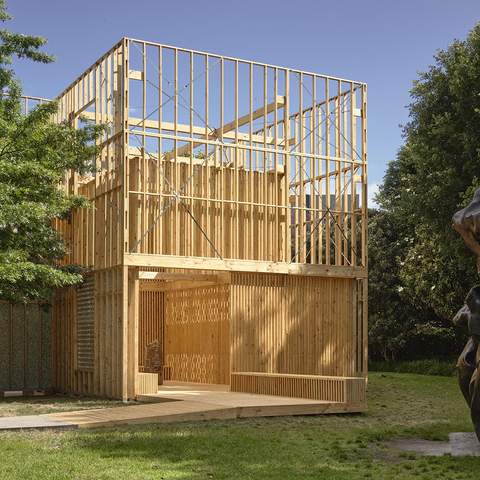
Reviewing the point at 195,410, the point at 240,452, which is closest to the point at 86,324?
the point at 195,410

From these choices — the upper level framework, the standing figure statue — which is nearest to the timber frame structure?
the upper level framework

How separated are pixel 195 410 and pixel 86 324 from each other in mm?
6990

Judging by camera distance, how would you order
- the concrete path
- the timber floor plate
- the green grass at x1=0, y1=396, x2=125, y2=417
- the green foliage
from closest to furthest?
the concrete path
the timber floor plate
the green grass at x1=0, y1=396, x2=125, y2=417
the green foliage

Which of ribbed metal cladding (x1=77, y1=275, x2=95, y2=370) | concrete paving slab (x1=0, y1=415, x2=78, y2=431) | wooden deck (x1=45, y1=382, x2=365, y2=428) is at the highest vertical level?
ribbed metal cladding (x1=77, y1=275, x2=95, y2=370)

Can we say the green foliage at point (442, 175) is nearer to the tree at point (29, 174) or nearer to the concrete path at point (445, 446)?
the tree at point (29, 174)

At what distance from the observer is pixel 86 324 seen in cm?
2031

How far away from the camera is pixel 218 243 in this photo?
1984cm

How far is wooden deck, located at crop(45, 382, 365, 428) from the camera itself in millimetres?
13102

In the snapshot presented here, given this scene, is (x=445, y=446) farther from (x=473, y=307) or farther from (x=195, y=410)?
(x=195, y=410)

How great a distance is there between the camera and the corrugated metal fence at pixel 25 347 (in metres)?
21.1

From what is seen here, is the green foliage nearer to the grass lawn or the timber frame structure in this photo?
the timber frame structure

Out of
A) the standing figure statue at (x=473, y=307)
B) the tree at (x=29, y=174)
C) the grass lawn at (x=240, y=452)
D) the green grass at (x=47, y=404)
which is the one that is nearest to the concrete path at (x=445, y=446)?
the grass lawn at (x=240, y=452)

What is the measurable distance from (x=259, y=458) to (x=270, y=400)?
5.61m

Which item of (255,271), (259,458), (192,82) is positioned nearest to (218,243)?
(255,271)
